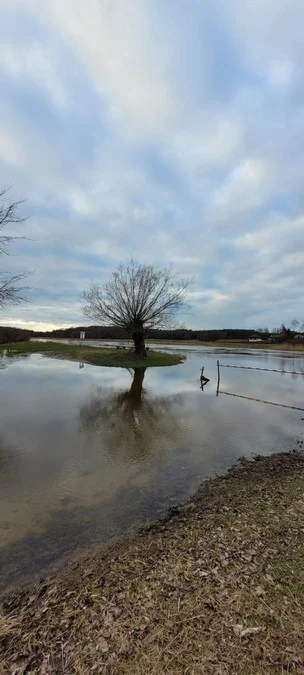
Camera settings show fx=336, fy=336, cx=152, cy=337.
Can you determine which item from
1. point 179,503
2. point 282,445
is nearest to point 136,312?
point 282,445

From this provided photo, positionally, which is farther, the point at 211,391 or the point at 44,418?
the point at 211,391

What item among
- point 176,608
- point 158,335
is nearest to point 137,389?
point 176,608

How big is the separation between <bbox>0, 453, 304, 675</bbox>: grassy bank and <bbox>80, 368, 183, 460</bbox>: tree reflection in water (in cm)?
377

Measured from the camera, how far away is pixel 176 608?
2934mm

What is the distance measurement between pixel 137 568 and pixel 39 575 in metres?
1.08

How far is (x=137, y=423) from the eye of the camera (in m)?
10.7

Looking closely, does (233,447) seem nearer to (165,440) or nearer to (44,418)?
(165,440)

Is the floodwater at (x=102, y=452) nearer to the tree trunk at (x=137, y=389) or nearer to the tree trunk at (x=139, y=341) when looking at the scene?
the tree trunk at (x=137, y=389)

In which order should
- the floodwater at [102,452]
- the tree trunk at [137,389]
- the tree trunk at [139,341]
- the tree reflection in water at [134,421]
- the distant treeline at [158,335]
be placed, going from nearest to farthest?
the floodwater at [102,452], the tree reflection in water at [134,421], the tree trunk at [137,389], the tree trunk at [139,341], the distant treeline at [158,335]

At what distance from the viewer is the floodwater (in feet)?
15.0

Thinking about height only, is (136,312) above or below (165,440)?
above

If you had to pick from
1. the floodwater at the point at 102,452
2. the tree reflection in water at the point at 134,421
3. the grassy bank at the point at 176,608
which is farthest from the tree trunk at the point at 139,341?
the grassy bank at the point at 176,608

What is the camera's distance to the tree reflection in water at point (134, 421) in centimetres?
846

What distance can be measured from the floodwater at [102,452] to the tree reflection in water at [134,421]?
4 centimetres
